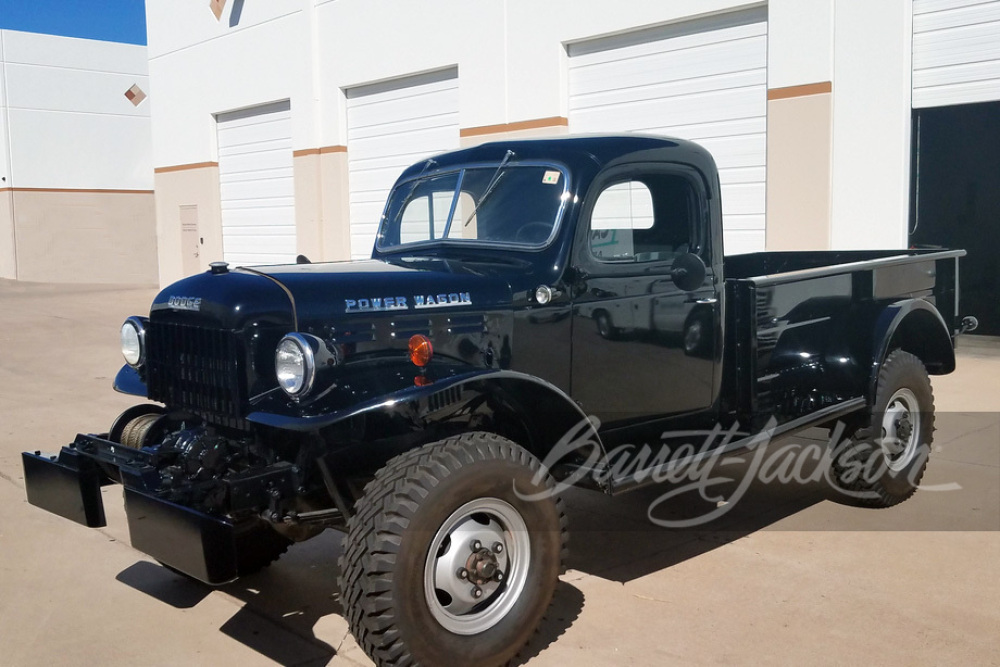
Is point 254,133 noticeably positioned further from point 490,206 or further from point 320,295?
point 320,295

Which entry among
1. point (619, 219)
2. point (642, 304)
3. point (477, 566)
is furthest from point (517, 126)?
point (477, 566)

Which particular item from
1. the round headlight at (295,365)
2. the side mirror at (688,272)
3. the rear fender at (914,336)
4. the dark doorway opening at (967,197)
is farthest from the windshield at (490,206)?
the dark doorway opening at (967,197)

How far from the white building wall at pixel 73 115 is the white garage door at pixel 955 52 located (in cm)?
2450

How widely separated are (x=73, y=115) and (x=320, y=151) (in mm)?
15965

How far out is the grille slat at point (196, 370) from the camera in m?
3.52

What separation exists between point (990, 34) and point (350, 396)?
25.3ft

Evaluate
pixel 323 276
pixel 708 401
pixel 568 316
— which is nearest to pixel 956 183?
pixel 708 401

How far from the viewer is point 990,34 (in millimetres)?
8695

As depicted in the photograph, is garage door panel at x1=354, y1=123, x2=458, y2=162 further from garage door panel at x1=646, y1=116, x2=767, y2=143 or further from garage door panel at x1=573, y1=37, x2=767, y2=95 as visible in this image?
garage door panel at x1=646, y1=116, x2=767, y2=143

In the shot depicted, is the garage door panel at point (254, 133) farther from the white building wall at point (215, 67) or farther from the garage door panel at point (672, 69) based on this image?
the garage door panel at point (672, 69)

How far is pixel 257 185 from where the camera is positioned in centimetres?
1748

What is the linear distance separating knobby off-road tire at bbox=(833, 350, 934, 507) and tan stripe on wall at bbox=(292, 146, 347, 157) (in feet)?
37.0

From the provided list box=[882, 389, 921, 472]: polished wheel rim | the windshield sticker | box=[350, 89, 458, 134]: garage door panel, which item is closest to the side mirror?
the windshield sticker

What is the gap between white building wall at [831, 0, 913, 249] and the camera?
9.01 m
